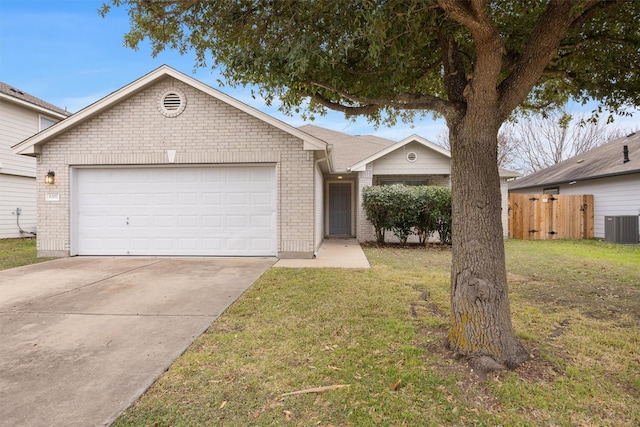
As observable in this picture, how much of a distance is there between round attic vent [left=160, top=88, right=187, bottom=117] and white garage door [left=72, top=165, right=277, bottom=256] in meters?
1.40

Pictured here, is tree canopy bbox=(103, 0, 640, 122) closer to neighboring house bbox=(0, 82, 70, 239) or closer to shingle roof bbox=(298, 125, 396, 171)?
shingle roof bbox=(298, 125, 396, 171)

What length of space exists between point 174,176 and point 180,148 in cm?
76

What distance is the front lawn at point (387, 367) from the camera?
2293 millimetres

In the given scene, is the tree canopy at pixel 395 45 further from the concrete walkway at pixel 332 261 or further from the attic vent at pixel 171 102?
the concrete walkway at pixel 332 261

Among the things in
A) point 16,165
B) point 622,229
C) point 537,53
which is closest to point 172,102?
point 537,53

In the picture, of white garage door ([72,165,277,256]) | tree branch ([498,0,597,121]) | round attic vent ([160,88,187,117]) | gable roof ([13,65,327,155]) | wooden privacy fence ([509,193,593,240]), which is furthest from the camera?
wooden privacy fence ([509,193,593,240])

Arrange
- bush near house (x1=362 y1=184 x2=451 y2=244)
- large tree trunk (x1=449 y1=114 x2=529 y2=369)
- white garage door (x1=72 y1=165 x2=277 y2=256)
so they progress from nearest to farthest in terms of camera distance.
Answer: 1. large tree trunk (x1=449 y1=114 x2=529 y2=369)
2. white garage door (x1=72 y1=165 x2=277 y2=256)
3. bush near house (x1=362 y1=184 x2=451 y2=244)

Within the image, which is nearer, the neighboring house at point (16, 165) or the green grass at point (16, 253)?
the green grass at point (16, 253)

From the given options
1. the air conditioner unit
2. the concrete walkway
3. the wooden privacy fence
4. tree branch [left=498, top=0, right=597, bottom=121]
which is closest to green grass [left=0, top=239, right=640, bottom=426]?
the concrete walkway

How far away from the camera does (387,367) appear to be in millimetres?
2908

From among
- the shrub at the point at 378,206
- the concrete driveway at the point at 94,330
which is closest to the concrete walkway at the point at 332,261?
the concrete driveway at the point at 94,330

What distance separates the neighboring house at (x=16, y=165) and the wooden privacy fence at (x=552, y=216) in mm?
20289

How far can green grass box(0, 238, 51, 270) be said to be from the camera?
800cm

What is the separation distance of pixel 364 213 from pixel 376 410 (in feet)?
34.4
